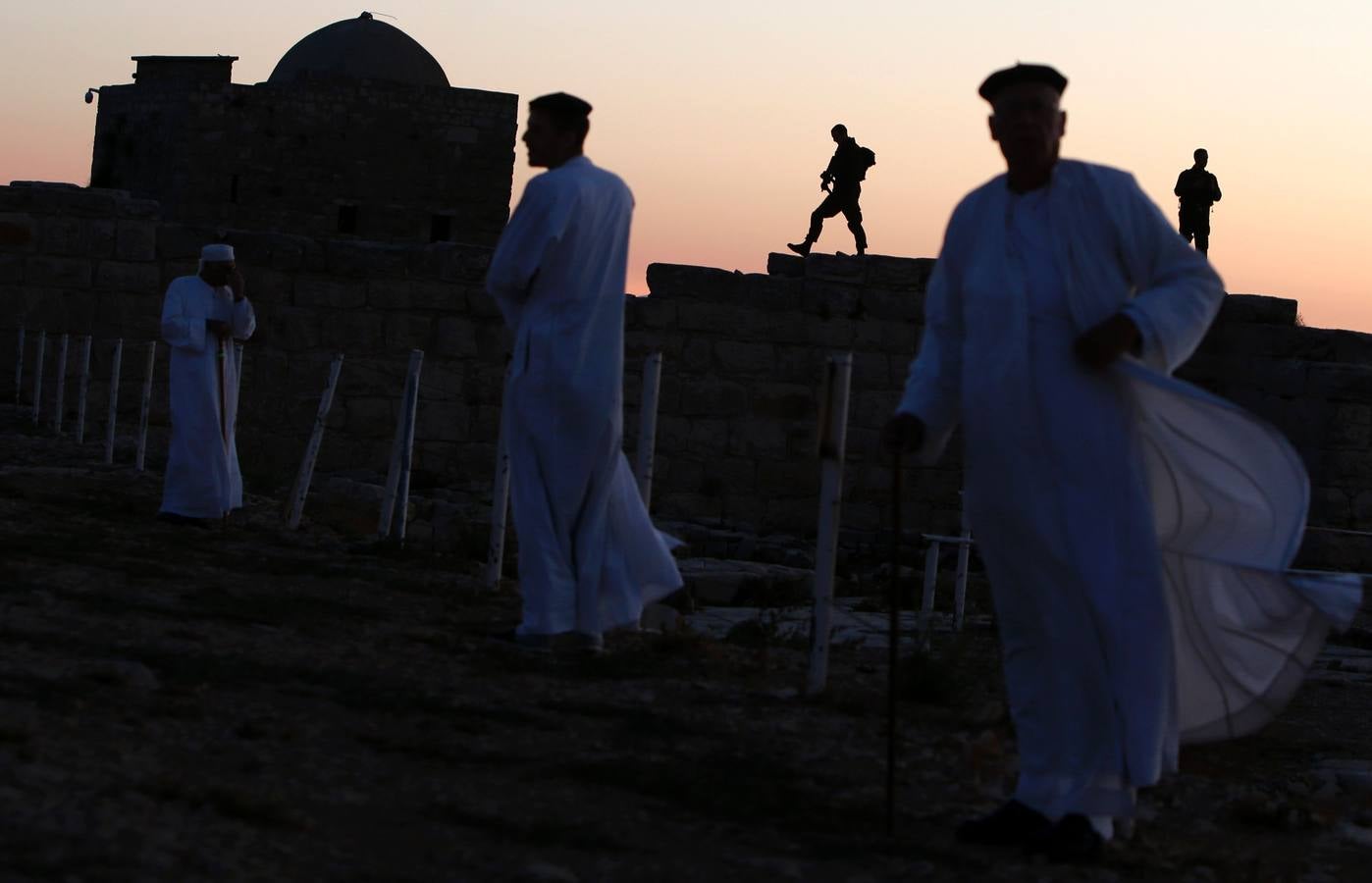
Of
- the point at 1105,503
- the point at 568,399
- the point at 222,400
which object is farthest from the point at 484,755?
the point at 222,400

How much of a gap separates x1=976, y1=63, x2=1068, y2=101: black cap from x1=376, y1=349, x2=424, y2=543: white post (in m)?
5.12

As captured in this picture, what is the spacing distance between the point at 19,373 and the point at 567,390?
10103 mm

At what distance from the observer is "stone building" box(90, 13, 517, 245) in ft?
95.0

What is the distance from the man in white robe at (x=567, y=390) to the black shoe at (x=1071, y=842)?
2.50 metres

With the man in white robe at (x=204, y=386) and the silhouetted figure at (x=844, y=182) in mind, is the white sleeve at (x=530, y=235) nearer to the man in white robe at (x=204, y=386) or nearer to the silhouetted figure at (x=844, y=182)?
the man in white robe at (x=204, y=386)

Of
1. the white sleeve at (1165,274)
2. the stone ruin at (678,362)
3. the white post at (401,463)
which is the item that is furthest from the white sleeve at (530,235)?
the stone ruin at (678,362)

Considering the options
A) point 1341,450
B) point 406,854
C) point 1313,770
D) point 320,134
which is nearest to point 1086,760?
point 406,854

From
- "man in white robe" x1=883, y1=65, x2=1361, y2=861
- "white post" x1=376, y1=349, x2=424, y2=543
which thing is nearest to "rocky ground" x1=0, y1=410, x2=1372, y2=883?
"man in white robe" x1=883, y1=65, x2=1361, y2=861

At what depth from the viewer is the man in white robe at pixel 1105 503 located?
4102 mm

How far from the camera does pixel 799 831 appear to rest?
4.21 meters

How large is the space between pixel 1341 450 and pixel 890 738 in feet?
34.0

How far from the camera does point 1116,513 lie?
13.5 ft

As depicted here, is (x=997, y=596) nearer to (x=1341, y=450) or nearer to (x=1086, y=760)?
(x=1086, y=760)

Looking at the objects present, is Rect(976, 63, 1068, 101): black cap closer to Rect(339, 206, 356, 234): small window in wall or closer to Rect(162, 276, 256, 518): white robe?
Rect(162, 276, 256, 518): white robe
